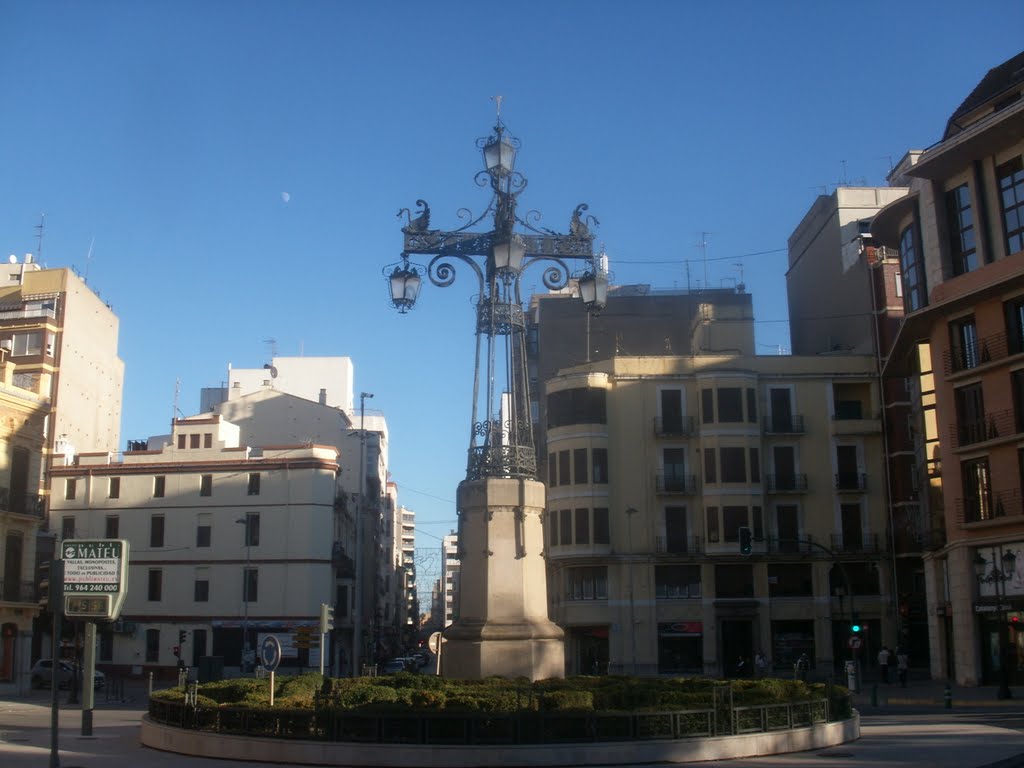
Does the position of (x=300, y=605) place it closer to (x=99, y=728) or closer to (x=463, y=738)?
(x=99, y=728)

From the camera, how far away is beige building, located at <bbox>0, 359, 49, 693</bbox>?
4562cm

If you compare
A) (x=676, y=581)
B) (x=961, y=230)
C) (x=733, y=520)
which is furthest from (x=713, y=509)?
(x=961, y=230)

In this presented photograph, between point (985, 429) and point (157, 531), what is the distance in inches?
1707

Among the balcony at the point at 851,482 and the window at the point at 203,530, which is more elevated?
the balcony at the point at 851,482

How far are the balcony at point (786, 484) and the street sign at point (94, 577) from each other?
1738 inches

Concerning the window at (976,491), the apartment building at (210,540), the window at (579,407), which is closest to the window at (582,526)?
the window at (579,407)

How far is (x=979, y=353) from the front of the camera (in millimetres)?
39938

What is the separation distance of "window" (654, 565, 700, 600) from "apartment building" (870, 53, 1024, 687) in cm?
1371

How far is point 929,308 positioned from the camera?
41.5 meters

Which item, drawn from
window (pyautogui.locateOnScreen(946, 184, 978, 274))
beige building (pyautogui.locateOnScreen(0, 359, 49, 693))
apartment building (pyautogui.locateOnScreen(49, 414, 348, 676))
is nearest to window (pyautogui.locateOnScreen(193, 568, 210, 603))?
apartment building (pyautogui.locateOnScreen(49, 414, 348, 676))

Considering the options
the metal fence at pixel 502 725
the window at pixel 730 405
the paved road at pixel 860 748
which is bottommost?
the paved road at pixel 860 748

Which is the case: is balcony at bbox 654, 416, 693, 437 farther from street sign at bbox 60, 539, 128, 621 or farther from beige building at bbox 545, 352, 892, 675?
street sign at bbox 60, 539, 128, 621

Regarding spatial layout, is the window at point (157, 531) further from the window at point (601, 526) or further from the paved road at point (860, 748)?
the paved road at point (860, 748)

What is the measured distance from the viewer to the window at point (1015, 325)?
1507 inches
